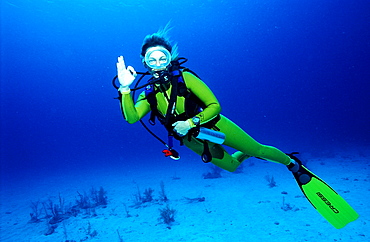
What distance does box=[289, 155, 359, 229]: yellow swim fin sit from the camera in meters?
4.56

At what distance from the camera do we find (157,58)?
3.09m

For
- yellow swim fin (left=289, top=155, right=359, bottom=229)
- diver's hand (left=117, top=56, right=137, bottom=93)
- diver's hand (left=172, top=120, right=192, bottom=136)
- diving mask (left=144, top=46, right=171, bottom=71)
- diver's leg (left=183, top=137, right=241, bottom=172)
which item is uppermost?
diving mask (left=144, top=46, right=171, bottom=71)

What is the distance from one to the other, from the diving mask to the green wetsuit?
35 centimetres

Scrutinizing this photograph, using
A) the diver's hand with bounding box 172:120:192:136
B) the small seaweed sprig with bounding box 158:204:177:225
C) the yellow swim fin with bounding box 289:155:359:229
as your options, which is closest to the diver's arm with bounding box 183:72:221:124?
the diver's hand with bounding box 172:120:192:136

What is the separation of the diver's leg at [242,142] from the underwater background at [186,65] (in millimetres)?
14776

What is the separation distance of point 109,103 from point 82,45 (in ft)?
239

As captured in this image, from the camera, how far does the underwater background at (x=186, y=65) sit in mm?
52094

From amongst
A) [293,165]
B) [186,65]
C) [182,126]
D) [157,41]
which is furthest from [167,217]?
[186,65]

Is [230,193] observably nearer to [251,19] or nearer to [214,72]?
[251,19]

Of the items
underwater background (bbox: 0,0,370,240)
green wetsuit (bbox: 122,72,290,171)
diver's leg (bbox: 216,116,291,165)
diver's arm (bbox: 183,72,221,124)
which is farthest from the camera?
underwater background (bbox: 0,0,370,240)

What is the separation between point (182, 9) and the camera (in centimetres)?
6731

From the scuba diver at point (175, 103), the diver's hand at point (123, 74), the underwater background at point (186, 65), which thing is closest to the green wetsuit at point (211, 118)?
the scuba diver at point (175, 103)

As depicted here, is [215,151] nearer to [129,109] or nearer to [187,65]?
[129,109]

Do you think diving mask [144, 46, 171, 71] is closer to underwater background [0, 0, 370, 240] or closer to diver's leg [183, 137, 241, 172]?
diver's leg [183, 137, 241, 172]
